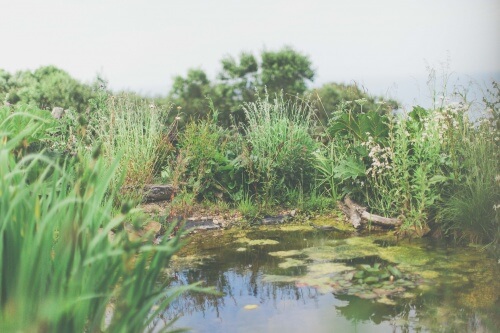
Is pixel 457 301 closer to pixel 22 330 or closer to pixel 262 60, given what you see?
pixel 22 330

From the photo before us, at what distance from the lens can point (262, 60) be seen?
18.4m

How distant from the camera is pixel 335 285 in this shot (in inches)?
180

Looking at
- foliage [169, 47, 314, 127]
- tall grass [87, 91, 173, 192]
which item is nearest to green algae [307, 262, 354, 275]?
tall grass [87, 91, 173, 192]

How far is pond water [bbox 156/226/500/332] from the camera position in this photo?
3.89m

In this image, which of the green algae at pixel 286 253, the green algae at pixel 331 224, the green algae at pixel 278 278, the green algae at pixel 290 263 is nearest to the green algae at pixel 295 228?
the green algae at pixel 331 224

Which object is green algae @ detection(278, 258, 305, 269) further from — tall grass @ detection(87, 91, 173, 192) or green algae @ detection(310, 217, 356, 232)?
tall grass @ detection(87, 91, 173, 192)

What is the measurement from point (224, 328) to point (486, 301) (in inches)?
74.3

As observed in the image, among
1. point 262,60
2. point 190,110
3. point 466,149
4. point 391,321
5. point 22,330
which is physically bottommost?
point 391,321

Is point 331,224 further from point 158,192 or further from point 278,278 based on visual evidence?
point 158,192

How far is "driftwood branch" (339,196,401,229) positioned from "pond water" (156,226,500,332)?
0.30m

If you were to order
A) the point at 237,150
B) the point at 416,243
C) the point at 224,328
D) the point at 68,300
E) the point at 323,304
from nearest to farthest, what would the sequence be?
the point at 68,300 < the point at 224,328 < the point at 323,304 < the point at 416,243 < the point at 237,150

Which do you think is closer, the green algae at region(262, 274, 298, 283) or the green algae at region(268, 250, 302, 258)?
the green algae at region(262, 274, 298, 283)

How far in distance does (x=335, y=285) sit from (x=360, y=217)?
1.99 m

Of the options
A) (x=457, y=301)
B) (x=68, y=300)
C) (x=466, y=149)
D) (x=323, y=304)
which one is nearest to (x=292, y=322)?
(x=323, y=304)
